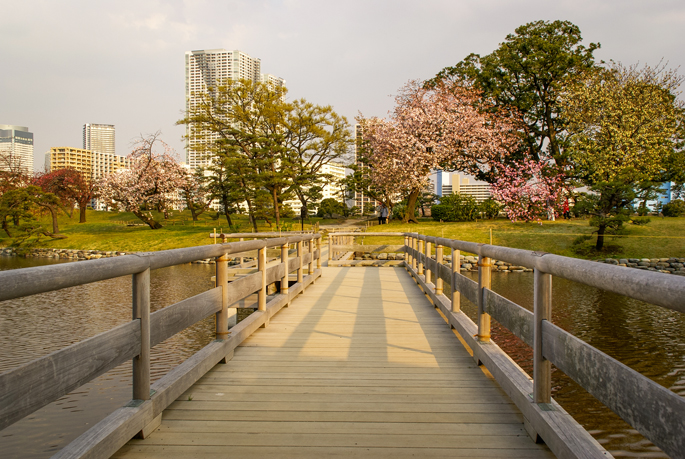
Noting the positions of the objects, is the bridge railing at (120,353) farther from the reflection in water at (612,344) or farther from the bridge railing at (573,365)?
the reflection in water at (612,344)

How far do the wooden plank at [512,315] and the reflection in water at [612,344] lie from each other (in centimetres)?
196

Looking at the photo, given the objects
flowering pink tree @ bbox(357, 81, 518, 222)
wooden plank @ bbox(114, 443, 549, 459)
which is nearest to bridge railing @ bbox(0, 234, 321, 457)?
wooden plank @ bbox(114, 443, 549, 459)

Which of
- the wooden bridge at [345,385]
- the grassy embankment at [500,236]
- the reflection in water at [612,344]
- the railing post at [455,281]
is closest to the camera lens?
the wooden bridge at [345,385]

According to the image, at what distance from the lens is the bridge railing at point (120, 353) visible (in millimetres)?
1444

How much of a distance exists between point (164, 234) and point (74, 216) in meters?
22.7

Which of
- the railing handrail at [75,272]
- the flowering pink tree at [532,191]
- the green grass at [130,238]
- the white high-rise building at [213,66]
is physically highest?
the white high-rise building at [213,66]

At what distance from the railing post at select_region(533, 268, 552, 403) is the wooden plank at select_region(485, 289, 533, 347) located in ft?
0.45

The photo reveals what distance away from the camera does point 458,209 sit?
94.6 ft

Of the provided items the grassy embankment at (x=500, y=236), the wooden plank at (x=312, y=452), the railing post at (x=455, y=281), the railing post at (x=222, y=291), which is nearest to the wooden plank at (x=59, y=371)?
the wooden plank at (x=312, y=452)

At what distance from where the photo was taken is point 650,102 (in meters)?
21.1

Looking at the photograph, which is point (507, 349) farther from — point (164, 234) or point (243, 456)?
point (164, 234)

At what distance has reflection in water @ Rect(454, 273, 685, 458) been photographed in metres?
Result: 4.20

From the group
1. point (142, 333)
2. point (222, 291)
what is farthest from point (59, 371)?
point (222, 291)

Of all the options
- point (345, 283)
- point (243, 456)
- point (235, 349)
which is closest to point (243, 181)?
point (345, 283)
